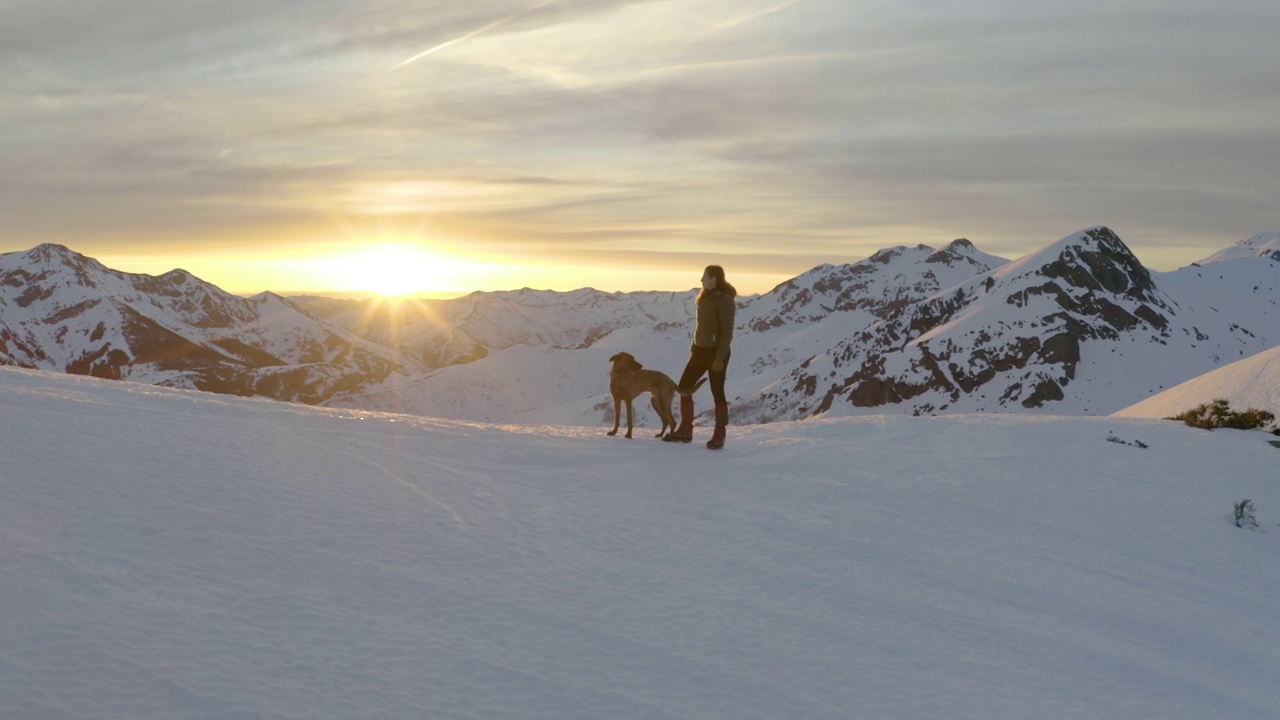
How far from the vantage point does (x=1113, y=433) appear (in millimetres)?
13688

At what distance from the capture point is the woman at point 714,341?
1284 cm

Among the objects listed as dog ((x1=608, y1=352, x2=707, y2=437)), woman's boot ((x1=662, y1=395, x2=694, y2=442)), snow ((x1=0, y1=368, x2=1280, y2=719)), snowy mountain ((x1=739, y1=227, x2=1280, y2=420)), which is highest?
snowy mountain ((x1=739, y1=227, x2=1280, y2=420))

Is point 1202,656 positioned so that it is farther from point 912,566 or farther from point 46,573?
point 46,573

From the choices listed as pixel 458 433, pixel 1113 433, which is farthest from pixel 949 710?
pixel 1113 433

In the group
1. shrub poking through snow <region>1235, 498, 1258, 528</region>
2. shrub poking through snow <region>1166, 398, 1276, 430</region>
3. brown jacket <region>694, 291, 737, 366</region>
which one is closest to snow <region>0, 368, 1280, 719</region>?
shrub poking through snow <region>1235, 498, 1258, 528</region>

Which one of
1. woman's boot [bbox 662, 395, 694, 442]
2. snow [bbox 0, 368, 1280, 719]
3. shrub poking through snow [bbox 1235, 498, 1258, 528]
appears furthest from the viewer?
→ woman's boot [bbox 662, 395, 694, 442]

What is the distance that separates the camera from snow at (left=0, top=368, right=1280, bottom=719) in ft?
Answer: 15.6

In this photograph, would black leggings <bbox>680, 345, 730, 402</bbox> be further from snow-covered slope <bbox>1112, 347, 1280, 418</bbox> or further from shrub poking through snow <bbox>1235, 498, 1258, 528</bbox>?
snow-covered slope <bbox>1112, 347, 1280, 418</bbox>

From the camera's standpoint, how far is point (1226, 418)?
1419 cm

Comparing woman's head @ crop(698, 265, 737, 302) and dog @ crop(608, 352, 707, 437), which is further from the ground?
woman's head @ crop(698, 265, 737, 302)

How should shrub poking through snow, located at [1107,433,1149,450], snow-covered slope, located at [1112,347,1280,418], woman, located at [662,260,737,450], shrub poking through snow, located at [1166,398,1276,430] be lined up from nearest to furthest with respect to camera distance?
woman, located at [662,260,737,450]
shrub poking through snow, located at [1107,433,1149,450]
shrub poking through snow, located at [1166,398,1276,430]
snow-covered slope, located at [1112,347,1280,418]

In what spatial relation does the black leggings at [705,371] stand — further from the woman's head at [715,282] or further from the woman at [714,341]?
the woman's head at [715,282]

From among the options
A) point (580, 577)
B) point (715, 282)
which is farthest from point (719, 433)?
point (580, 577)

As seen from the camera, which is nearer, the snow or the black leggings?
the snow
